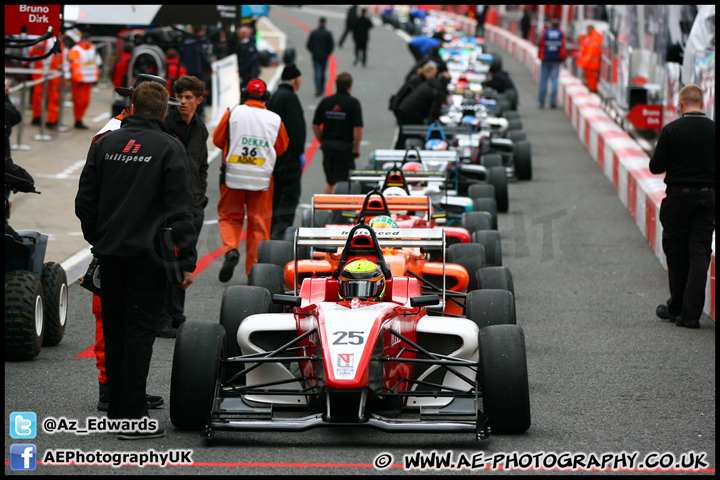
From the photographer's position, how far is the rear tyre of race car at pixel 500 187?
14.8 meters

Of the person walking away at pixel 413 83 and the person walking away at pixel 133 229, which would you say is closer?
the person walking away at pixel 133 229

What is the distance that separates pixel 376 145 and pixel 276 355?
14563 millimetres

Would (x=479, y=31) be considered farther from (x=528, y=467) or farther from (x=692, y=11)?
(x=528, y=467)

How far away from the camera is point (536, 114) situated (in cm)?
2666

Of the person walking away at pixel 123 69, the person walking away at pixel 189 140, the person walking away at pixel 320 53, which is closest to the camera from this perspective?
the person walking away at pixel 189 140

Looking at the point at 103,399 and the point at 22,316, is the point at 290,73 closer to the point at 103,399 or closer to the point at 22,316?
the point at 22,316

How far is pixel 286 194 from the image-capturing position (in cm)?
1191

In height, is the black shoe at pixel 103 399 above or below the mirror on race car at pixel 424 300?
below

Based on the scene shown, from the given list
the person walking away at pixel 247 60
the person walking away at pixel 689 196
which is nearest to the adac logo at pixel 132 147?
the person walking away at pixel 689 196

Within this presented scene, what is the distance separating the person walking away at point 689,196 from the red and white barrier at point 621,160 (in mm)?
386

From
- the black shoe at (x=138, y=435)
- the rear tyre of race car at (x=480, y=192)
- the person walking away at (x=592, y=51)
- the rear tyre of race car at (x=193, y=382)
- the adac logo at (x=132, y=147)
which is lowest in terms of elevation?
the black shoe at (x=138, y=435)

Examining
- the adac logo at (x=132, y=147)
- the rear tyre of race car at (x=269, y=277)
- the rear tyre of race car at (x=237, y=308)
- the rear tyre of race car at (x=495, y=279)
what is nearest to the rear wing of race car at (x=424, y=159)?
the rear tyre of race car at (x=495, y=279)

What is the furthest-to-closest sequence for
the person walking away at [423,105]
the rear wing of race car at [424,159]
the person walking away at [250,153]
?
the person walking away at [423,105], the rear wing of race car at [424,159], the person walking away at [250,153]

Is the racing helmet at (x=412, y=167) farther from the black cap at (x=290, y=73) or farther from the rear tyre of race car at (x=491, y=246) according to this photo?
the rear tyre of race car at (x=491, y=246)
